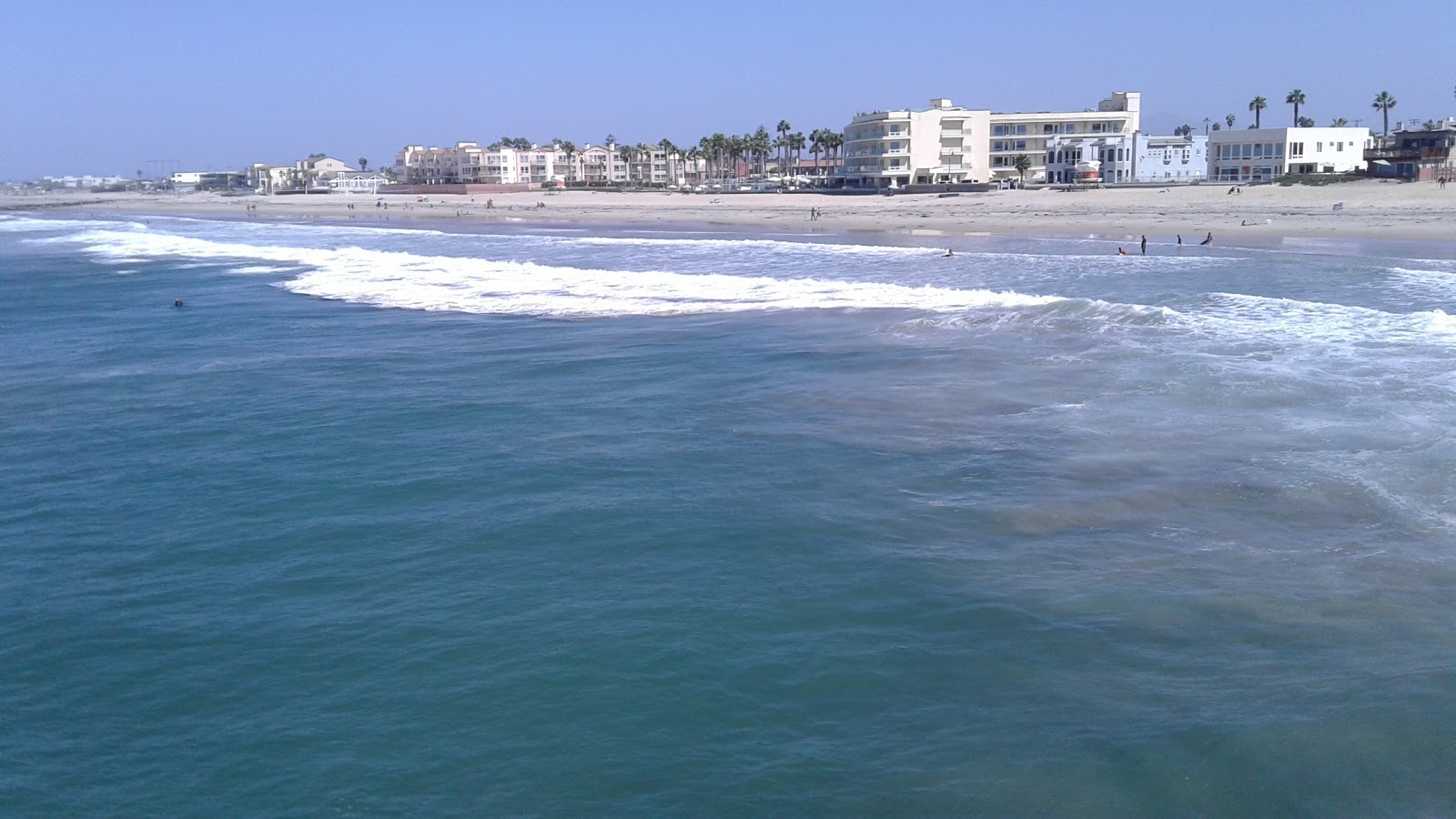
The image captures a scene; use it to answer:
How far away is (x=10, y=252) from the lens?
61.1m

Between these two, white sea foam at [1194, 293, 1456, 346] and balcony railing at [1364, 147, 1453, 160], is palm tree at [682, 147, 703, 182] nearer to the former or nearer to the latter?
balcony railing at [1364, 147, 1453, 160]

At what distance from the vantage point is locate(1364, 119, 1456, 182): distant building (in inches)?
2579

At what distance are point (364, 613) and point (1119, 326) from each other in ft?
62.6

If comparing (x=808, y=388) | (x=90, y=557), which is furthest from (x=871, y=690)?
(x=808, y=388)

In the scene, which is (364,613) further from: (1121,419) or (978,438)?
(1121,419)

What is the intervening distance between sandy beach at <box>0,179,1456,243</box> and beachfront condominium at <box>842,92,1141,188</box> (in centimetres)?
1052

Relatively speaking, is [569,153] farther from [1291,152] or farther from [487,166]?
[1291,152]

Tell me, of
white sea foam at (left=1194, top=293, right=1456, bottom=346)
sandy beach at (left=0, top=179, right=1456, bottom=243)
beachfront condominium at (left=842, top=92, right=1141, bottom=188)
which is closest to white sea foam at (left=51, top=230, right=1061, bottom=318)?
white sea foam at (left=1194, top=293, right=1456, bottom=346)

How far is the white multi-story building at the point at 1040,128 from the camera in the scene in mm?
104812

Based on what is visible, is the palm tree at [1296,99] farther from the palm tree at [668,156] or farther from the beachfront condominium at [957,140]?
the palm tree at [668,156]

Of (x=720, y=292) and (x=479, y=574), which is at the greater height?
(x=720, y=292)

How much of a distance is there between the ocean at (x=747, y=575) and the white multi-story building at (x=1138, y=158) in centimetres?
6722

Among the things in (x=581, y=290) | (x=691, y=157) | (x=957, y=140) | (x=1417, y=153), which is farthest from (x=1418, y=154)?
(x=691, y=157)

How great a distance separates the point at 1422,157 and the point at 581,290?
58.3m
